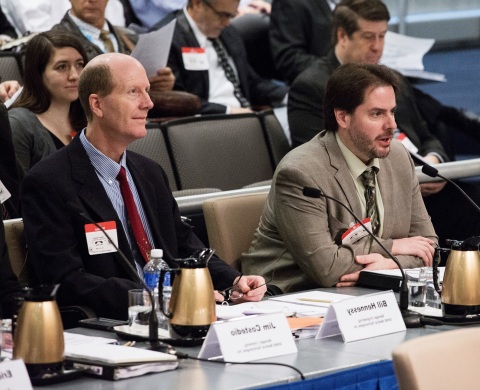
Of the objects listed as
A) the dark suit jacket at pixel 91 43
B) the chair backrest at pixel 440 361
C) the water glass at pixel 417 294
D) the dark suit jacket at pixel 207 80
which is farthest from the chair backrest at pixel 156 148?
the chair backrest at pixel 440 361

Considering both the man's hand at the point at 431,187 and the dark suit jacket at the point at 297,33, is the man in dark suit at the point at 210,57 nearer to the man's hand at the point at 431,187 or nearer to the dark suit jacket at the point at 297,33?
the dark suit jacket at the point at 297,33

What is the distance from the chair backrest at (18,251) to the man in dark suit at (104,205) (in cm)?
8

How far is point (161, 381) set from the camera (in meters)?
2.42

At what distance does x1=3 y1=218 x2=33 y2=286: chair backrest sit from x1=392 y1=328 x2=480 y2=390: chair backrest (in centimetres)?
169

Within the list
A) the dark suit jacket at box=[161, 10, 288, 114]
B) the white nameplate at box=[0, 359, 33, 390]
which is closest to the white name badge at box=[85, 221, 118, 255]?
the white nameplate at box=[0, 359, 33, 390]

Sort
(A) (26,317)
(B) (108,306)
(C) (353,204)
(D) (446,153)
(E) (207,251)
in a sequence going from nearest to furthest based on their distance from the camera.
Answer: (A) (26,317), (E) (207,251), (B) (108,306), (C) (353,204), (D) (446,153)

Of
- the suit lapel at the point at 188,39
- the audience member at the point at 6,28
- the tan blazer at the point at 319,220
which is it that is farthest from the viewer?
the suit lapel at the point at 188,39

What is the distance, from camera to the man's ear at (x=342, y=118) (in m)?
4.10

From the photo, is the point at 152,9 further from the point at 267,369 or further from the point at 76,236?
the point at 267,369

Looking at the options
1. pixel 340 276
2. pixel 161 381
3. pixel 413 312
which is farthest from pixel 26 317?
pixel 340 276

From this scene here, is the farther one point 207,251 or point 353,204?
point 353,204

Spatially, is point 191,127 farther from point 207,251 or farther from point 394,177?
point 207,251

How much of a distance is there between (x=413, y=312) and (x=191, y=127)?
2.54 m

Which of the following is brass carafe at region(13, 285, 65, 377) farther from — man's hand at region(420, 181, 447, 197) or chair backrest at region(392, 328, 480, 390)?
man's hand at region(420, 181, 447, 197)
